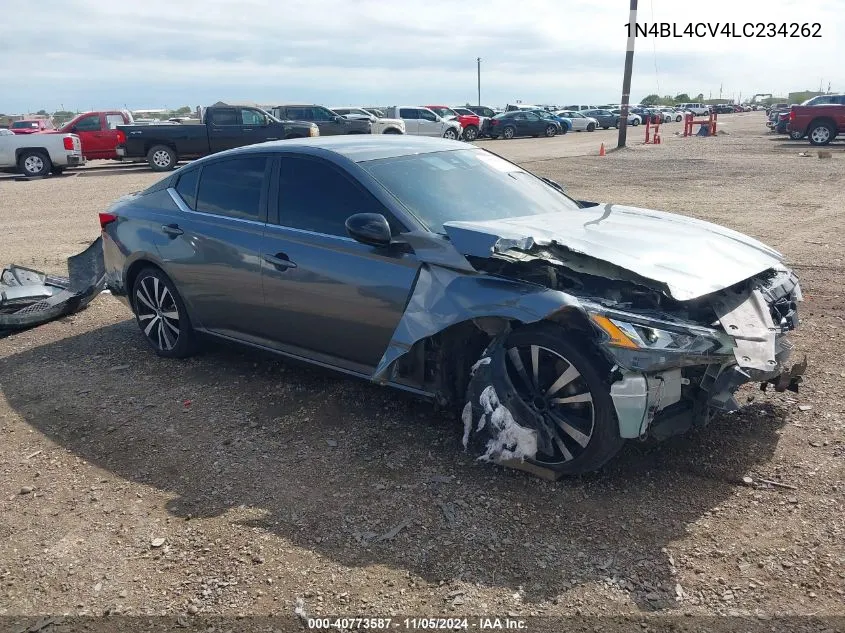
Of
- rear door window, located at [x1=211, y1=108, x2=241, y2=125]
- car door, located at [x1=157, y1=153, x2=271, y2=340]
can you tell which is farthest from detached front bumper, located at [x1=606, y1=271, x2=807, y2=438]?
rear door window, located at [x1=211, y1=108, x2=241, y2=125]

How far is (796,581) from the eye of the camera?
295 cm

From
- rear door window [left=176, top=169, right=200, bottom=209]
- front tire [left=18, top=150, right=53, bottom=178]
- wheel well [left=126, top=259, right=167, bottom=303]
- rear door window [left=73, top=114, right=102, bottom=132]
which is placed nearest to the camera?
rear door window [left=176, top=169, right=200, bottom=209]

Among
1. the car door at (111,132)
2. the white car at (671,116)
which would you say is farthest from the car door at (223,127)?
the white car at (671,116)

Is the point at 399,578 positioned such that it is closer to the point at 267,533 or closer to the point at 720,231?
the point at 267,533

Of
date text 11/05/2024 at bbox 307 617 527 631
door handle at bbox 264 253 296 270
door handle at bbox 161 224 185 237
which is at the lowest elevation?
date text 11/05/2024 at bbox 307 617 527 631

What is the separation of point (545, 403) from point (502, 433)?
265 mm

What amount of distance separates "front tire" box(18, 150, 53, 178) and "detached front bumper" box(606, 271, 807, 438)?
21807 mm

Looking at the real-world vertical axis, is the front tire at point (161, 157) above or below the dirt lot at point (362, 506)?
above

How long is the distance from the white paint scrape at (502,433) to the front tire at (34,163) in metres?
21.3

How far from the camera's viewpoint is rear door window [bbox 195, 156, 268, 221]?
5.09 metres

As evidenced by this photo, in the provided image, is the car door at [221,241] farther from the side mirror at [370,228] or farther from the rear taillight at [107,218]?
the side mirror at [370,228]

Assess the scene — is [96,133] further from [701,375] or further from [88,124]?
[701,375]

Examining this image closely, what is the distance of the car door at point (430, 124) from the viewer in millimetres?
33156

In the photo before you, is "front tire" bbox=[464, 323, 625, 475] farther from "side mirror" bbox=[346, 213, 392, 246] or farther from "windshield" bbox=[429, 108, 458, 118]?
"windshield" bbox=[429, 108, 458, 118]
